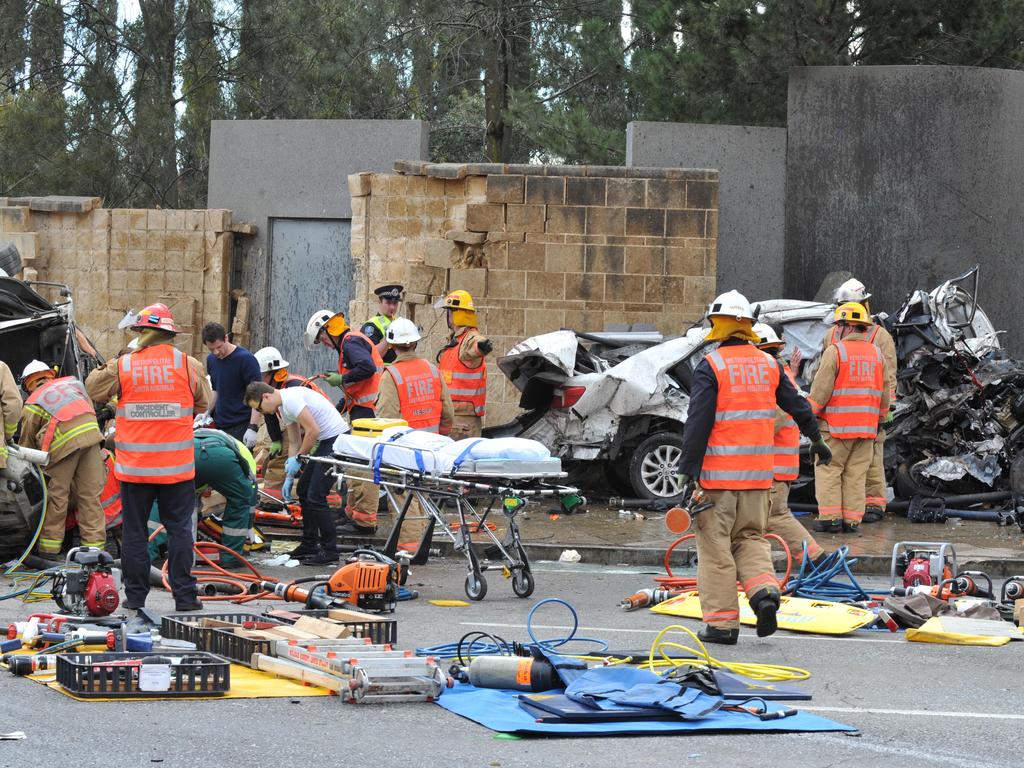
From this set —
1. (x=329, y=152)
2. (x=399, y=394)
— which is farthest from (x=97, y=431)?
(x=329, y=152)

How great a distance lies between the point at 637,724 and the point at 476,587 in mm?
3572

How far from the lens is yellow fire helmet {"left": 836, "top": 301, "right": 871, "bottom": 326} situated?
43.8 feet

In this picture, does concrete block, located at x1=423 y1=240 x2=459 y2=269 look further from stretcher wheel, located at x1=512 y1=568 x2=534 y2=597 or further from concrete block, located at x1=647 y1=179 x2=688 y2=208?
stretcher wheel, located at x1=512 y1=568 x2=534 y2=597

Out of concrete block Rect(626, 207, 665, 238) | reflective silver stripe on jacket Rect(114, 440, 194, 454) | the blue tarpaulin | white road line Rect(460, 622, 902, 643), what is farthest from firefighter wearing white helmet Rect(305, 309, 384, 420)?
the blue tarpaulin

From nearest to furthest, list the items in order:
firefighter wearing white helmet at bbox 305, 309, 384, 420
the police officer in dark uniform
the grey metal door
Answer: firefighter wearing white helmet at bbox 305, 309, 384, 420
the police officer in dark uniform
the grey metal door

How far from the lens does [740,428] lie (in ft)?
28.3

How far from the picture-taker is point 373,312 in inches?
677

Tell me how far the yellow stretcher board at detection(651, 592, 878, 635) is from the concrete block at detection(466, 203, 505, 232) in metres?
7.67

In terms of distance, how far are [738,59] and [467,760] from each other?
15088 millimetres

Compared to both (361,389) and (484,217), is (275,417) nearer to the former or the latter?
(361,389)

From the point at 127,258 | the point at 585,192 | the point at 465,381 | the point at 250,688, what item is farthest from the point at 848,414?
the point at 127,258

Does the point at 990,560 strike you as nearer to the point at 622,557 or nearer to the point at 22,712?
the point at 622,557

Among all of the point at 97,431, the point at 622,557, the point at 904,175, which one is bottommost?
the point at 622,557

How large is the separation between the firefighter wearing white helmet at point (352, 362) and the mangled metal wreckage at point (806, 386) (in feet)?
6.16
